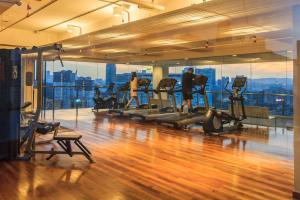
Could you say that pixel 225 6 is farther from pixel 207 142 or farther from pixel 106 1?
pixel 207 142

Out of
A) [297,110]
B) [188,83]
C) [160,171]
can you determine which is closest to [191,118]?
[188,83]

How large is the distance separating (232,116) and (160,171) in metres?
4.32

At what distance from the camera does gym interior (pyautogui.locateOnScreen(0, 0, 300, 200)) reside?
3402mm

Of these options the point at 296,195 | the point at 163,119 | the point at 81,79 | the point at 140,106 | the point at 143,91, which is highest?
the point at 81,79

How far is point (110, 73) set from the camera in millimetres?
15344

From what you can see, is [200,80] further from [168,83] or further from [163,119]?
[168,83]

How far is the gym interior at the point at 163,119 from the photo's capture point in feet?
11.2

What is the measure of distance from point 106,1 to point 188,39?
11.0 ft

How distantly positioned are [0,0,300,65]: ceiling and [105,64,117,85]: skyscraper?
15.7ft

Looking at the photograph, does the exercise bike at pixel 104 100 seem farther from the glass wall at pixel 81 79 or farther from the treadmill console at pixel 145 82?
the treadmill console at pixel 145 82

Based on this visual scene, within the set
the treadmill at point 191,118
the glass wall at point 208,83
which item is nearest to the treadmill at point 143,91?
the glass wall at point 208,83

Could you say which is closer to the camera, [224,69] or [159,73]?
[224,69]

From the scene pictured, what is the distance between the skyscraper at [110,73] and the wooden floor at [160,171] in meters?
9.15

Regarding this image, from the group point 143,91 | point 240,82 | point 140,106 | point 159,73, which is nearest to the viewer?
point 240,82
